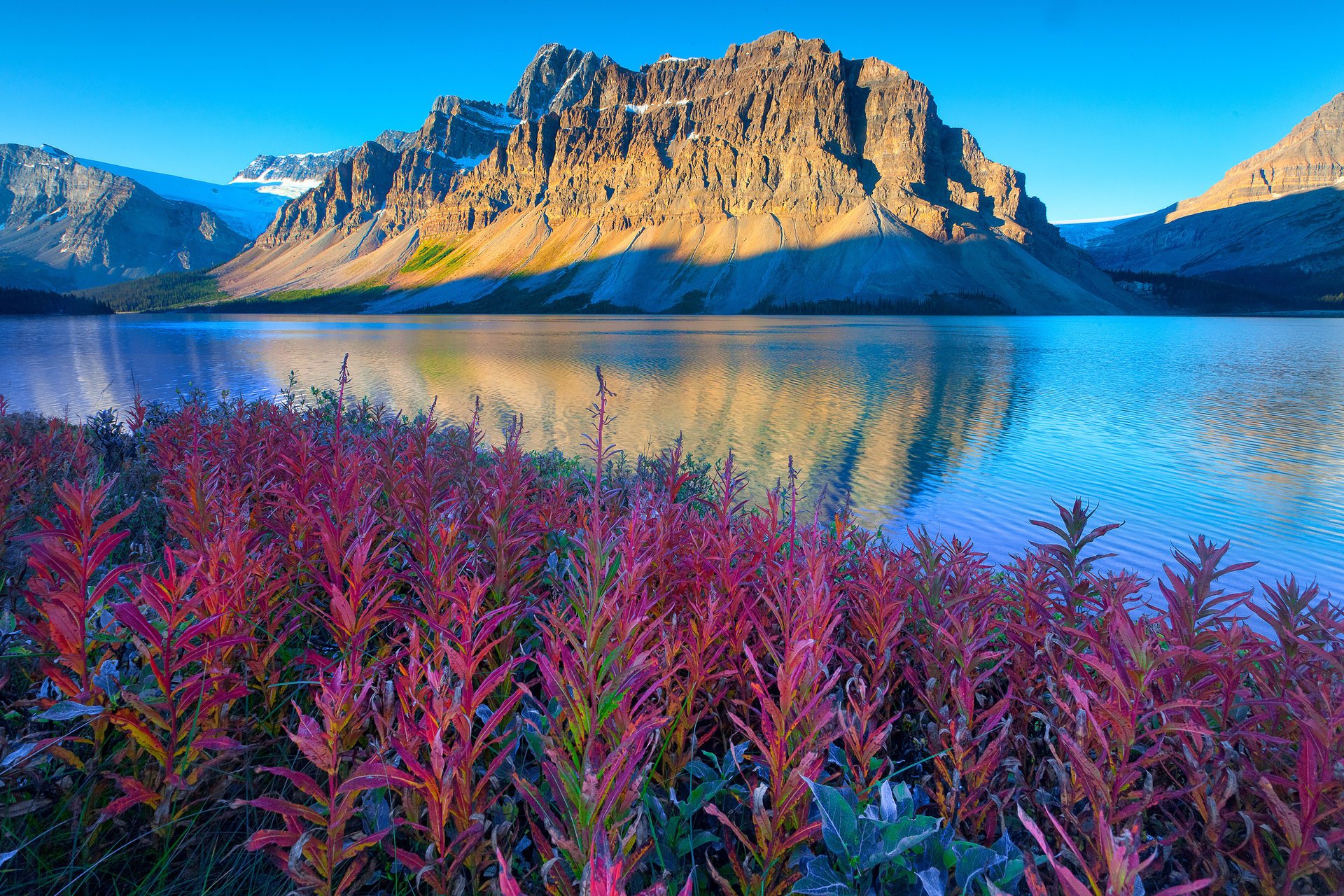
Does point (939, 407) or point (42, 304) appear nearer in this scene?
point (939, 407)

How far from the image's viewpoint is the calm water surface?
1469 centimetres

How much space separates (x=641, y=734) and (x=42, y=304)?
202 metres

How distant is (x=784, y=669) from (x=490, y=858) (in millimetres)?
1196

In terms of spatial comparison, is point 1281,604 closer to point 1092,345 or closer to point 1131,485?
point 1131,485

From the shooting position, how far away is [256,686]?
299 centimetres

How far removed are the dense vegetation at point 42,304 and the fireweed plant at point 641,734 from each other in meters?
187

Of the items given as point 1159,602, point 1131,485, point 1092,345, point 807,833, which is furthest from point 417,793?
point 1092,345

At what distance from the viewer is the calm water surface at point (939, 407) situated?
1469 centimetres

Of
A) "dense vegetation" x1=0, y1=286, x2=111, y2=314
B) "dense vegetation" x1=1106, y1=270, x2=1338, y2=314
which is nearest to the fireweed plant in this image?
"dense vegetation" x1=0, y1=286, x2=111, y2=314

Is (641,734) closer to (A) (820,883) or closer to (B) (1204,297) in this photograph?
(A) (820,883)

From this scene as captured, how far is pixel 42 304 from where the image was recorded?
13925 cm

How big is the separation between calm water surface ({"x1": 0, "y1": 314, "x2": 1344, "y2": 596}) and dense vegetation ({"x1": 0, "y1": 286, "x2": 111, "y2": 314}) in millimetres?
96932

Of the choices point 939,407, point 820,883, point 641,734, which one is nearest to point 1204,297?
point 939,407

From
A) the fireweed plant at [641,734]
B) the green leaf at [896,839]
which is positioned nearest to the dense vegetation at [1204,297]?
the fireweed plant at [641,734]
